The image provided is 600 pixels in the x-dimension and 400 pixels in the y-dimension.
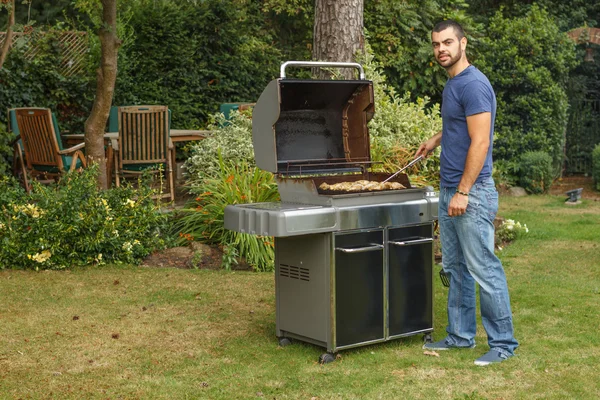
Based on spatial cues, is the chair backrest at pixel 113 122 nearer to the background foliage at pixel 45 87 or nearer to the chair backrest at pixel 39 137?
the background foliage at pixel 45 87

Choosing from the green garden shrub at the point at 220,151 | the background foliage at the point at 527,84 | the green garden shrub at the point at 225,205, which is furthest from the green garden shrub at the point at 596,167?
the green garden shrub at the point at 225,205

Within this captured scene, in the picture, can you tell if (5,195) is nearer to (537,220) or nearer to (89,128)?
(89,128)

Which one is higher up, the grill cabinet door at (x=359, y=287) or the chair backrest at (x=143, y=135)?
the chair backrest at (x=143, y=135)

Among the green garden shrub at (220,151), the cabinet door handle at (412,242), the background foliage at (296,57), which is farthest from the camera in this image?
the background foliage at (296,57)

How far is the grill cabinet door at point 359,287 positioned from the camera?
194 inches

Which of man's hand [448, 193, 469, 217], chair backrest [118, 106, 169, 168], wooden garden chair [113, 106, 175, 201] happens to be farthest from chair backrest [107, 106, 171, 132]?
man's hand [448, 193, 469, 217]

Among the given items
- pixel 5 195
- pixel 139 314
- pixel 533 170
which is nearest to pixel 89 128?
pixel 5 195

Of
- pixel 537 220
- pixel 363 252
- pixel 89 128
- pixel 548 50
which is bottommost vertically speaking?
pixel 537 220

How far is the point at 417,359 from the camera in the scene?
504 centimetres

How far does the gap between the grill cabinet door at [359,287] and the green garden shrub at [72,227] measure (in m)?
3.32

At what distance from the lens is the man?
4.74 metres

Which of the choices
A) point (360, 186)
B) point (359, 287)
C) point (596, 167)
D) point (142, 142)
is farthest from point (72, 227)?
point (596, 167)

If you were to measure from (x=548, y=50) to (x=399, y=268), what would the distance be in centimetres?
1048

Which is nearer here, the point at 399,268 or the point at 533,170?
the point at 399,268
